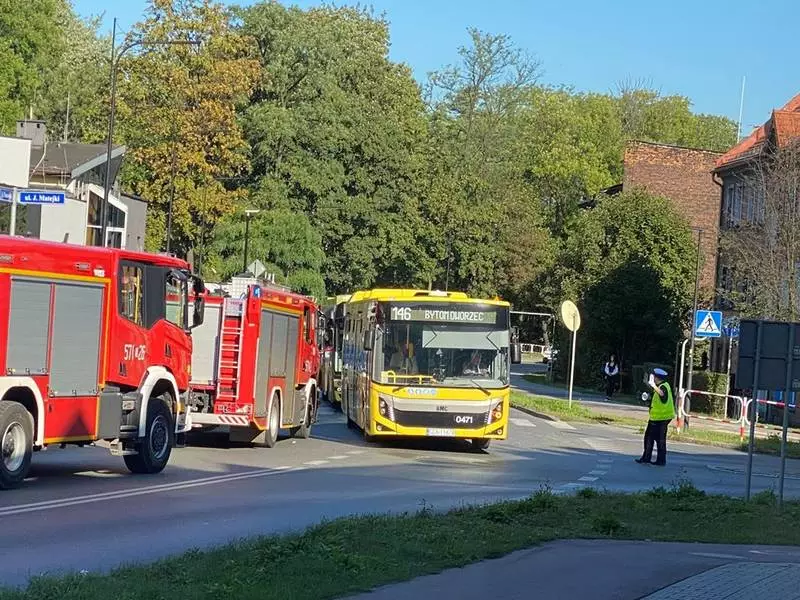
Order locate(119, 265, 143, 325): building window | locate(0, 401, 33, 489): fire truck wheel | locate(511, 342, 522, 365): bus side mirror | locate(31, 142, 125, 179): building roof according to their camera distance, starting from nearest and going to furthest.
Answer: locate(0, 401, 33, 489): fire truck wheel < locate(119, 265, 143, 325): building window < locate(511, 342, 522, 365): bus side mirror < locate(31, 142, 125, 179): building roof

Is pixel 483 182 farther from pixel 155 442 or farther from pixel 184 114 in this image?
pixel 155 442

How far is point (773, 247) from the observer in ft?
149

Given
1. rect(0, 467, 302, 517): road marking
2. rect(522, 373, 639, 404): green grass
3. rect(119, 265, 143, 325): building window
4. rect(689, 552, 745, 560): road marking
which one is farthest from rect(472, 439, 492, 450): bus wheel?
rect(522, 373, 639, 404): green grass

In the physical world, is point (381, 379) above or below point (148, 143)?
below

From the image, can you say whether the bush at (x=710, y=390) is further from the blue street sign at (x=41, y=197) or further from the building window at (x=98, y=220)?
the blue street sign at (x=41, y=197)

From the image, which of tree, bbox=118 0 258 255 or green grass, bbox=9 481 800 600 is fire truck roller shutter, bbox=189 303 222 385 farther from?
tree, bbox=118 0 258 255

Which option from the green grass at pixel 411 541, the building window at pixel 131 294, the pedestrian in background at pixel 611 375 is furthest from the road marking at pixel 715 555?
the pedestrian in background at pixel 611 375

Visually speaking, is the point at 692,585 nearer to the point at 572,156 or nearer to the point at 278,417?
the point at 278,417

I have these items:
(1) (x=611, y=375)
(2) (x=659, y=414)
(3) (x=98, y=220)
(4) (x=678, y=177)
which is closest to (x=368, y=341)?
(2) (x=659, y=414)

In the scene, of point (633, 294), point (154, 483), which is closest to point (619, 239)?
point (633, 294)

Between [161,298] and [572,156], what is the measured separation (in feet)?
272

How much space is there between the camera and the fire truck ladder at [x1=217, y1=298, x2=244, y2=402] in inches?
904

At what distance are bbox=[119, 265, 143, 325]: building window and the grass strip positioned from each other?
1807cm

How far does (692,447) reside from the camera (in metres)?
32.6
